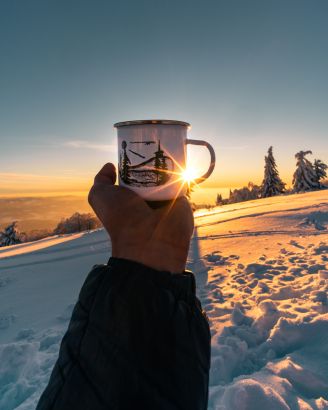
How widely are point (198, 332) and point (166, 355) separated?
0.17 m

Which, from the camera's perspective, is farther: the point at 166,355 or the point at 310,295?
the point at 310,295

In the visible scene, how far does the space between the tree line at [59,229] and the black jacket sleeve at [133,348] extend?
31.9 metres

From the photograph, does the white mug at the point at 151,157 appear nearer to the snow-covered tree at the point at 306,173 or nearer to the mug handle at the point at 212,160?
the mug handle at the point at 212,160

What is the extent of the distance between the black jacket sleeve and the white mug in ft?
1.82

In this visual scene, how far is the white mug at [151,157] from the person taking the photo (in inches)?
62.9

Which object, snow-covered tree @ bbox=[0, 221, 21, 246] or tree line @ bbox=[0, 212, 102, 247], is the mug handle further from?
snow-covered tree @ bbox=[0, 221, 21, 246]

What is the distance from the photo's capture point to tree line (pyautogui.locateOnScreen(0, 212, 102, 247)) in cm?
3128

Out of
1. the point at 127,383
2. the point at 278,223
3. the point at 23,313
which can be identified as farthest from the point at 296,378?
the point at 278,223

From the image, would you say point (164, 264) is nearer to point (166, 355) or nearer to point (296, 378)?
point (166, 355)

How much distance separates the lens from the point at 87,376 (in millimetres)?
996

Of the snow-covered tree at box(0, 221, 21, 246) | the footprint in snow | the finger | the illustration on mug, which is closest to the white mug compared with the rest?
the illustration on mug

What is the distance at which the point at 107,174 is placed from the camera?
1.85 m

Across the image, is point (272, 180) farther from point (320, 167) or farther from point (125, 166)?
point (125, 166)

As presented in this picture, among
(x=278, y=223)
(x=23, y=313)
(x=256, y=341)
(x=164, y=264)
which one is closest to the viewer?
(x=164, y=264)
